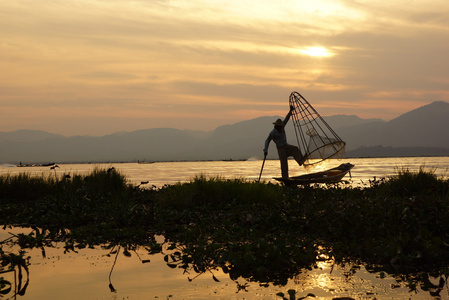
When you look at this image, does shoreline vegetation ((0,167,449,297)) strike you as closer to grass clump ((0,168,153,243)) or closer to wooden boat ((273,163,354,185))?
grass clump ((0,168,153,243))

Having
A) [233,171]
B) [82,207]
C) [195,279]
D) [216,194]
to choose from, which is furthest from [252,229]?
[233,171]

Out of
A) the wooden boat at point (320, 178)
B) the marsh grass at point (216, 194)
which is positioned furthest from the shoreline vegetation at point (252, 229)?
the wooden boat at point (320, 178)

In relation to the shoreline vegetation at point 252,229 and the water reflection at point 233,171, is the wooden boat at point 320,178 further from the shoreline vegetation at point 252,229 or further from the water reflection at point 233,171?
the shoreline vegetation at point 252,229

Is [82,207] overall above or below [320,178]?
below

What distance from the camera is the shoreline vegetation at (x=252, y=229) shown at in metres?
8.51

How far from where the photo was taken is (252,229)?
458 inches

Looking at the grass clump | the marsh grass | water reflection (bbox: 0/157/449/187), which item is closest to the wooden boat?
water reflection (bbox: 0/157/449/187)

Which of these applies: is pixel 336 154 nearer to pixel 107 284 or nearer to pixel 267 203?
pixel 267 203

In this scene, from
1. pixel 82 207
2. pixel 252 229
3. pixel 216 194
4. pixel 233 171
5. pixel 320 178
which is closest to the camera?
pixel 252 229

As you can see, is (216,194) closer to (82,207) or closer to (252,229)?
(82,207)

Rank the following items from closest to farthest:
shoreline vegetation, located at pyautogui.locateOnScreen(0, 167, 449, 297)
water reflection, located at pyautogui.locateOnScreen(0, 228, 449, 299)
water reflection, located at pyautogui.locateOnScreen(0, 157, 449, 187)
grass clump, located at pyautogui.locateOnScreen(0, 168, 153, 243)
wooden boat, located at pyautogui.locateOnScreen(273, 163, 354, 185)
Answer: water reflection, located at pyautogui.locateOnScreen(0, 228, 449, 299) < shoreline vegetation, located at pyautogui.locateOnScreen(0, 167, 449, 297) < grass clump, located at pyautogui.locateOnScreen(0, 168, 153, 243) < wooden boat, located at pyautogui.locateOnScreen(273, 163, 354, 185) < water reflection, located at pyautogui.locateOnScreen(0, 157, 449, 187)

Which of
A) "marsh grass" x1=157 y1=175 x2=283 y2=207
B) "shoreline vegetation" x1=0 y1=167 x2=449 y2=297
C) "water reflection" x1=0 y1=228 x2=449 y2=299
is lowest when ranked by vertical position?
"water reflection" x1=0 y1=228 x2=449 y2=299

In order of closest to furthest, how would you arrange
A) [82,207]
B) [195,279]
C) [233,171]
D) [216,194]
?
[195,279]
[82,207]
[216,194]
[233,171]

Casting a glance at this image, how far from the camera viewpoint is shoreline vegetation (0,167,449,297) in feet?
27.9
